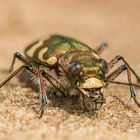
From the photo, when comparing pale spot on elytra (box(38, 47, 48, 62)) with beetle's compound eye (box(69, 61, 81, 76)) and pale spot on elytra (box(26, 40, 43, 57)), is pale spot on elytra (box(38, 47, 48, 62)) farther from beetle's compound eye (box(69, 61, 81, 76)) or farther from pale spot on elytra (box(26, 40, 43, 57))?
beetle's compound eye (box(69, 61, 81, 76))

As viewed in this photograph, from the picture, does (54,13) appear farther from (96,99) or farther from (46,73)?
(96,99)

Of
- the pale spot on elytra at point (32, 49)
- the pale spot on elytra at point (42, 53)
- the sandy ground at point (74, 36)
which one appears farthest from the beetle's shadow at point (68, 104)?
the pale spot on elytra at point (32, 49)

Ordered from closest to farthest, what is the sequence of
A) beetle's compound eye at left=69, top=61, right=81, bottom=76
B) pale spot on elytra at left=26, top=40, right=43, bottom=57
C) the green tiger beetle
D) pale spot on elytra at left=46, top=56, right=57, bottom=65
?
1. the green tiger beetle
2. beetle's compound eye at left=69, top=61, right=81, bottom=76
3. pale spot on elytra at left=46, top=56, right=57, bottom=65
4. pale spot on elytra at left=26, top=40, right=43, bottom=57

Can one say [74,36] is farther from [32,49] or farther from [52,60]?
[52,60]

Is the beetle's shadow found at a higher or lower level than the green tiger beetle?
lower

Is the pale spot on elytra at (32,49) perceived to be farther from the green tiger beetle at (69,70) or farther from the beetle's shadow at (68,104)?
the beetle's shadow at (68,104)

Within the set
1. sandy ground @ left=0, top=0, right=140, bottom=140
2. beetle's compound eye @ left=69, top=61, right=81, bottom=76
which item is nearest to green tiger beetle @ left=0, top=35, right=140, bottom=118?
beetle's compound eye @ left=69, top=61, right=81, bottom=76

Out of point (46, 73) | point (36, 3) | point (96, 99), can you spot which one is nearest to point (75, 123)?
point (96, 99)
